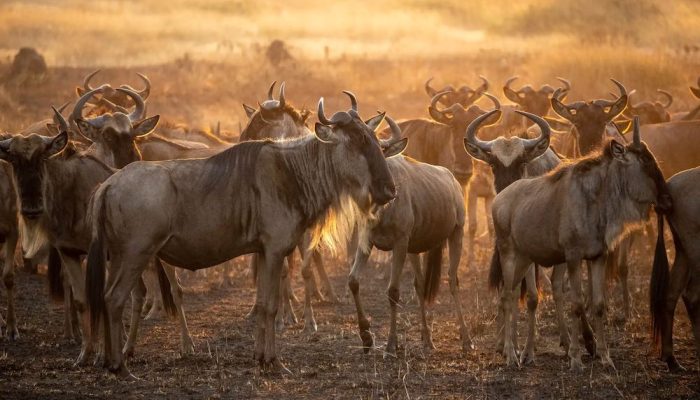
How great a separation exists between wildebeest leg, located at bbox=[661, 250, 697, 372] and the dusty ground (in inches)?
5.4

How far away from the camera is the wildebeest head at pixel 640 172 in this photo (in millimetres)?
8281

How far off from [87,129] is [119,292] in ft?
10.1

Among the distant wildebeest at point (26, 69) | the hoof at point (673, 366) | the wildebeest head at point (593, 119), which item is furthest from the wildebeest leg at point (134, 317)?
the distant wildebeest at point (26, 69)

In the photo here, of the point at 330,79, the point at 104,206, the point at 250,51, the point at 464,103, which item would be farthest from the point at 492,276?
the point at 250,51

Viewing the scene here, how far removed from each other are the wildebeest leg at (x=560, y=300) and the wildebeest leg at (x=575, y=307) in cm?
51

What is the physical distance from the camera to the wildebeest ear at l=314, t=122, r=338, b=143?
8.39 meters

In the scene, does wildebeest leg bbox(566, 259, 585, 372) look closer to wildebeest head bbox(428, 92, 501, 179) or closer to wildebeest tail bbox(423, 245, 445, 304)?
wildebeest tail bbox(423, 245, 445, 304)

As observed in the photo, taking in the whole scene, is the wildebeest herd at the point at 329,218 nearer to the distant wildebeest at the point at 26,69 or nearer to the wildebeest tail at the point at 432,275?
the wildebeest tail at the point at 432,275

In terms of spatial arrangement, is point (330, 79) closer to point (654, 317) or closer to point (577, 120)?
point (577, 120)

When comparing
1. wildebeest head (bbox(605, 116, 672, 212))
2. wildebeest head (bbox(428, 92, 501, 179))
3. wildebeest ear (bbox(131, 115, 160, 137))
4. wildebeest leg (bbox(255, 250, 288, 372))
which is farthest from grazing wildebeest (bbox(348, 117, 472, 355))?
wildebeest head (bbox(428, 92, 501, 179))

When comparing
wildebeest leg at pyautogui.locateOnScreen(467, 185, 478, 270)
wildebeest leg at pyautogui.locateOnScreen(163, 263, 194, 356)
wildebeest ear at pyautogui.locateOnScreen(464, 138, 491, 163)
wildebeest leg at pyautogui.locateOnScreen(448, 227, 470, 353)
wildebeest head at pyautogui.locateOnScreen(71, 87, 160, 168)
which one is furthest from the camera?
wildebeest leg at pyautogui.locateOnScreen(467, 185, 478, 270)

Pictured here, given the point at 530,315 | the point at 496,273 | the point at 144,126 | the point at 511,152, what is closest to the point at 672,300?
the point at 530,315

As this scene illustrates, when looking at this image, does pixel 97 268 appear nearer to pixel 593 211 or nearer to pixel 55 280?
pixel 55 280

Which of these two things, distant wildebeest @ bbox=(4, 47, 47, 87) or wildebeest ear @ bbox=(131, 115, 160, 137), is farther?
distant wildebeest @ bbox=(4, 47, 47, 87)
